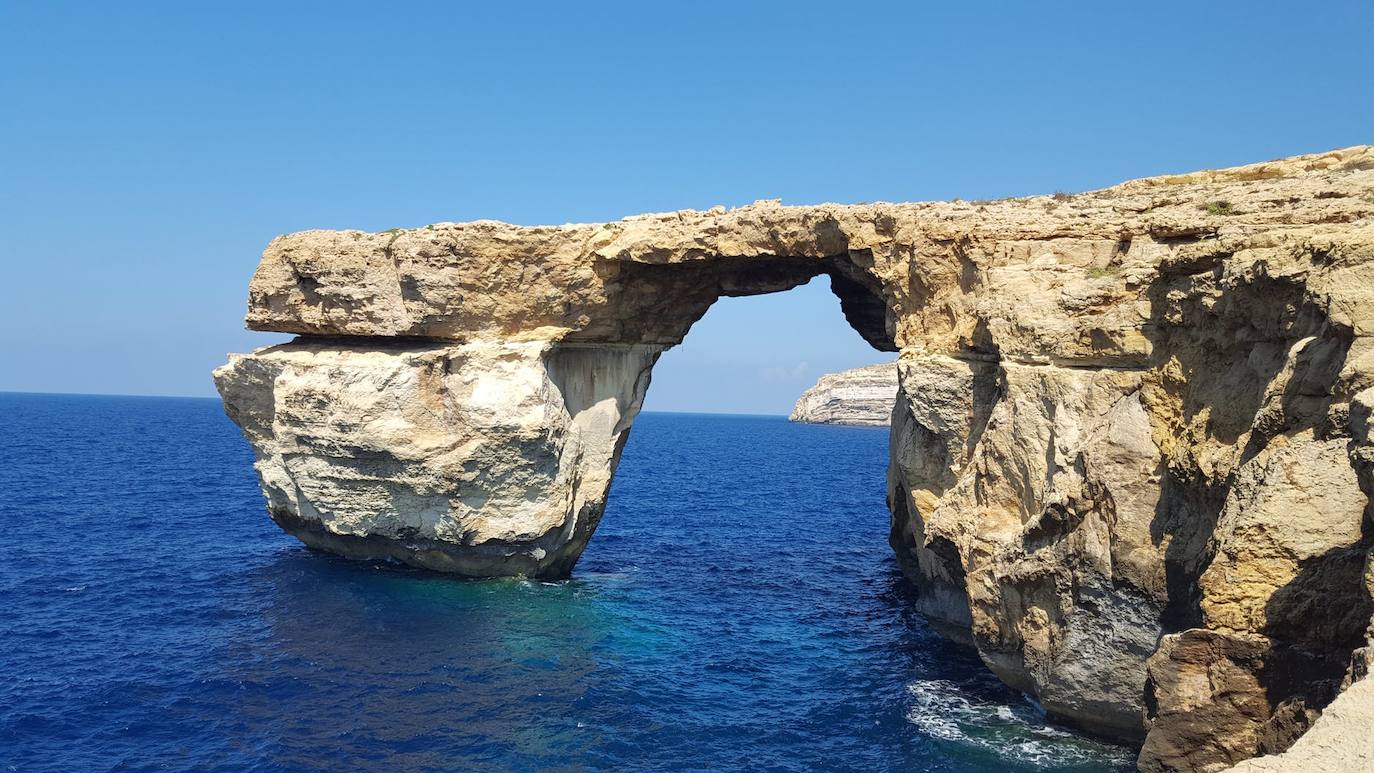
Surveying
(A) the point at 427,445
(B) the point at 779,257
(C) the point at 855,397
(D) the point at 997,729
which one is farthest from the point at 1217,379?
(C) the point at 855,397

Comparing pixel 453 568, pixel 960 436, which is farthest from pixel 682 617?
Result: pixel 960 436

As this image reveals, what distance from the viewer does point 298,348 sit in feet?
102

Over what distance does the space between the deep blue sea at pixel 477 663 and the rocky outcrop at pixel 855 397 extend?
115 m

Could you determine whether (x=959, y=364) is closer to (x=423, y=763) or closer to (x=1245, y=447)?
(x=1245, y=447)

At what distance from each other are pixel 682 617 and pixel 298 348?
1608cm

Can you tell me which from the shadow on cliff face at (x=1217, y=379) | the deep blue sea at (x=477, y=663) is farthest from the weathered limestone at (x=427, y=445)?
the shadow on cliff face at (x=1217, y=379)

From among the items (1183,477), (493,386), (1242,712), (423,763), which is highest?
(493,386)

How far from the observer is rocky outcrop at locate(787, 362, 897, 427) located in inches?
6043

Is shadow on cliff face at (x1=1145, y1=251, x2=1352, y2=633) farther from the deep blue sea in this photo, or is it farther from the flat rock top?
the deep blue sea

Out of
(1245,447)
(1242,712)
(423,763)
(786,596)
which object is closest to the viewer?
(1242,712)

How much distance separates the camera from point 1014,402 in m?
19.3

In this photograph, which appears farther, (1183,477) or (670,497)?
(670,497)

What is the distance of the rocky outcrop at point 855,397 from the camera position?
154 metres

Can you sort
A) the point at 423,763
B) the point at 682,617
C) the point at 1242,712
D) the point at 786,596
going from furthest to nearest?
the point at 786,596, the point at 682,617, the point at 423,763, the point at 1242,712
